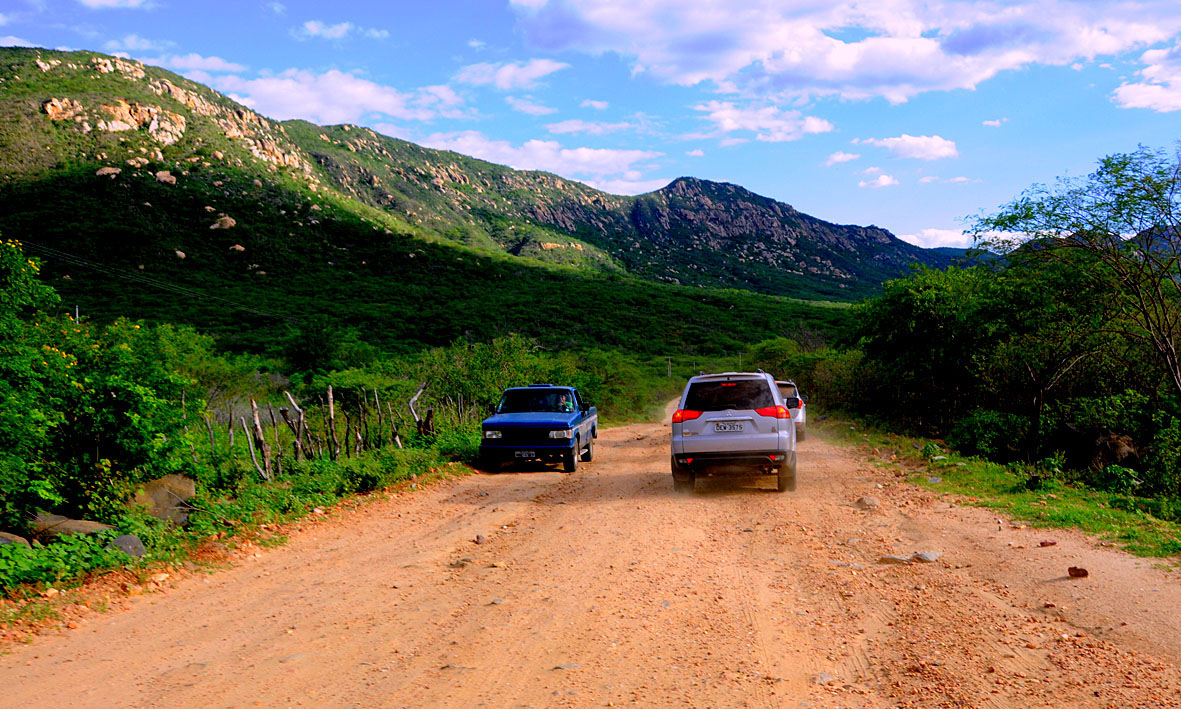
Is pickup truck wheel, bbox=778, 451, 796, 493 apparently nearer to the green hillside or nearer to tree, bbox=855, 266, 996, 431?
tree, bbox=855, 266, 996, 431

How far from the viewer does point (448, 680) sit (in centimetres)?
433

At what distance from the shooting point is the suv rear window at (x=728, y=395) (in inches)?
447

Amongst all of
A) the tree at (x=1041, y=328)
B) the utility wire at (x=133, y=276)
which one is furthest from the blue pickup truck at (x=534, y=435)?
the utility wire at (x=133, y=276)

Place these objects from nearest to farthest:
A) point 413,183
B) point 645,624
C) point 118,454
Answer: point 645,624 → point 118,454 → point 413,183

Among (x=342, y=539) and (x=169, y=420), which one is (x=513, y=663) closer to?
(x=342, y=539)

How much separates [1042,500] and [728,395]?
15.4 feet

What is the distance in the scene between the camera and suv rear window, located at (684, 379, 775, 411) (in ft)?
37.2

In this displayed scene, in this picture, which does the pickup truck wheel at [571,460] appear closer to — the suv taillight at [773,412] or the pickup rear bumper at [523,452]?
the pickup rear bumper at [523,452]

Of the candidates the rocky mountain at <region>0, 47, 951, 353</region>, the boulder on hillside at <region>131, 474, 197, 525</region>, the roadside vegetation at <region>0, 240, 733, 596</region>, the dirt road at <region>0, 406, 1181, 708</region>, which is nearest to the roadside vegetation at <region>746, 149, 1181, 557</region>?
the dirt road at <region>0, 406, 1181, 708</region>

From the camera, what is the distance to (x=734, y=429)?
36.7 ft

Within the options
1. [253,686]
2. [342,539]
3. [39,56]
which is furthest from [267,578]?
[39,56]

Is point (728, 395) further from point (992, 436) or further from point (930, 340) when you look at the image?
point (930, 340)

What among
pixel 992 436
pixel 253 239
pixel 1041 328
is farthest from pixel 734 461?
pixel 253 239

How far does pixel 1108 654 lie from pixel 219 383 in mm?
30227
